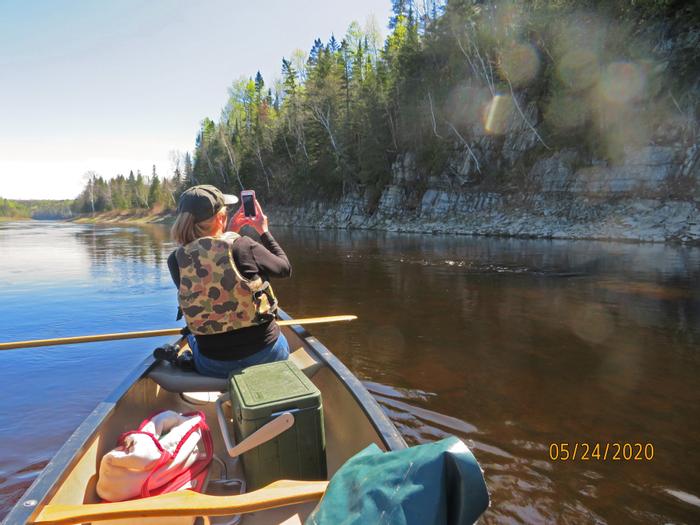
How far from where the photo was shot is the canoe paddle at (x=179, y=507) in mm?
1755

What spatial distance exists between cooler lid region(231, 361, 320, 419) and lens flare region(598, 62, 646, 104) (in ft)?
82.7

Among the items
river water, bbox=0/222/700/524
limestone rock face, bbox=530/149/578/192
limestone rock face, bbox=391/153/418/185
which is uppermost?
limestone rock face, bbox=391/153/418/185

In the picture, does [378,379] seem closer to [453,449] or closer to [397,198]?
[453,449]

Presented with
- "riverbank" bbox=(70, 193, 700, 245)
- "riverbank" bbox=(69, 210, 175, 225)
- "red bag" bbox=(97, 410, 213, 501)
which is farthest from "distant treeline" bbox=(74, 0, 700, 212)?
"riverbank" bbox=(69, 210, 175, 225)

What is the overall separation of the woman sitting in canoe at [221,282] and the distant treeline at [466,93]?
76.2 feet

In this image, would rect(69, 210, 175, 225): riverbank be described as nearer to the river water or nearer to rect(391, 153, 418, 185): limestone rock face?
rect(391, 153, 418, 185): limestone rock face

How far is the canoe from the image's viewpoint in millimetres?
2023

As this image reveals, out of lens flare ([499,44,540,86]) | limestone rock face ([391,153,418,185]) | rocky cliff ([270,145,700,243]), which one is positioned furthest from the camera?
limestone rock face ([391,153,418,185])

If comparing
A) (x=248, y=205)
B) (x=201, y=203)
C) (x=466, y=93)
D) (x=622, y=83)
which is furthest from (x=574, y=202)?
(x=201, y=203)

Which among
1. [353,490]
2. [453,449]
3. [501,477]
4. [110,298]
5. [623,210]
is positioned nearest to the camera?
[453,449]

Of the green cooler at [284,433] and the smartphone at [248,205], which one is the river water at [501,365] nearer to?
the green cooler at [284,433]

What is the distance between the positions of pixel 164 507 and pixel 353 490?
814 millimetres

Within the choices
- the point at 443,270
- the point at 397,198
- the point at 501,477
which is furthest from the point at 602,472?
the point at 397,198

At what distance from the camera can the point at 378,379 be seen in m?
5.27
